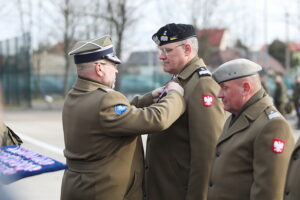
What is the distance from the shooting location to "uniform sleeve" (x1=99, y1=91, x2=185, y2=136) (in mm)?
3240

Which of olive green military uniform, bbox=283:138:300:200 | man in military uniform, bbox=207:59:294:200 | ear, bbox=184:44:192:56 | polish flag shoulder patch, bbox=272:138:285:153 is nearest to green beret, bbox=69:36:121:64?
ear, bbox=184:44:192:56

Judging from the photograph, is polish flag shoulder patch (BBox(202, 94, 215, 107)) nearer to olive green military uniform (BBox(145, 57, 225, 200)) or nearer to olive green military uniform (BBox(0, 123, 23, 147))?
olive green military uniform (BBox(145, 57, 225, 200))

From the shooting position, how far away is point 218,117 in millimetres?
3596

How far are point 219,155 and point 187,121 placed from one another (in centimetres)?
41

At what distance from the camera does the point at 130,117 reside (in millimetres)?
3250

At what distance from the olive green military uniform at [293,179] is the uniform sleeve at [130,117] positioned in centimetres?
83

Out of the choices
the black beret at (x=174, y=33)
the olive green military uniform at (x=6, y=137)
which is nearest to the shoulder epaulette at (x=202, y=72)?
the black beret at (x=174, y=33)

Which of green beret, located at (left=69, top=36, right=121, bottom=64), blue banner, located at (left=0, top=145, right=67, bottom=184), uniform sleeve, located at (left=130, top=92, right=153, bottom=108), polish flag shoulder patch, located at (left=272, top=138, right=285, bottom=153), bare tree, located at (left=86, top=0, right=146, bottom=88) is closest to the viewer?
blue banner, located at (left=0, top=145, right=67, bottom=184)

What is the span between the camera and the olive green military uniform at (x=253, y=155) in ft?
9.56

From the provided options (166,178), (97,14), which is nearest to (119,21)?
(97,14)

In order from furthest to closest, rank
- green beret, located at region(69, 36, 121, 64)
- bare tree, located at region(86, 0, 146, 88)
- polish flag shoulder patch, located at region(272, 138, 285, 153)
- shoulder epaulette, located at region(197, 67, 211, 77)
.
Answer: bare tree, located at region(86, 0, 146, 88), shoulder epaulette, located at region(197, 67, 211, 77), green beret, located at region(69, 36, 121, 64), polish flag shoulder patch, located at region(272, 138, 285, 153)

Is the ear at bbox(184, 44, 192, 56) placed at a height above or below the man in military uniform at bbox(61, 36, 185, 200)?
above

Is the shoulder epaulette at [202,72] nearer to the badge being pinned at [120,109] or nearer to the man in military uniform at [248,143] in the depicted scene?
the man in military uniform at [248,143]

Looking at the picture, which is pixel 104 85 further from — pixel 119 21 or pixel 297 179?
pixel 119 21
